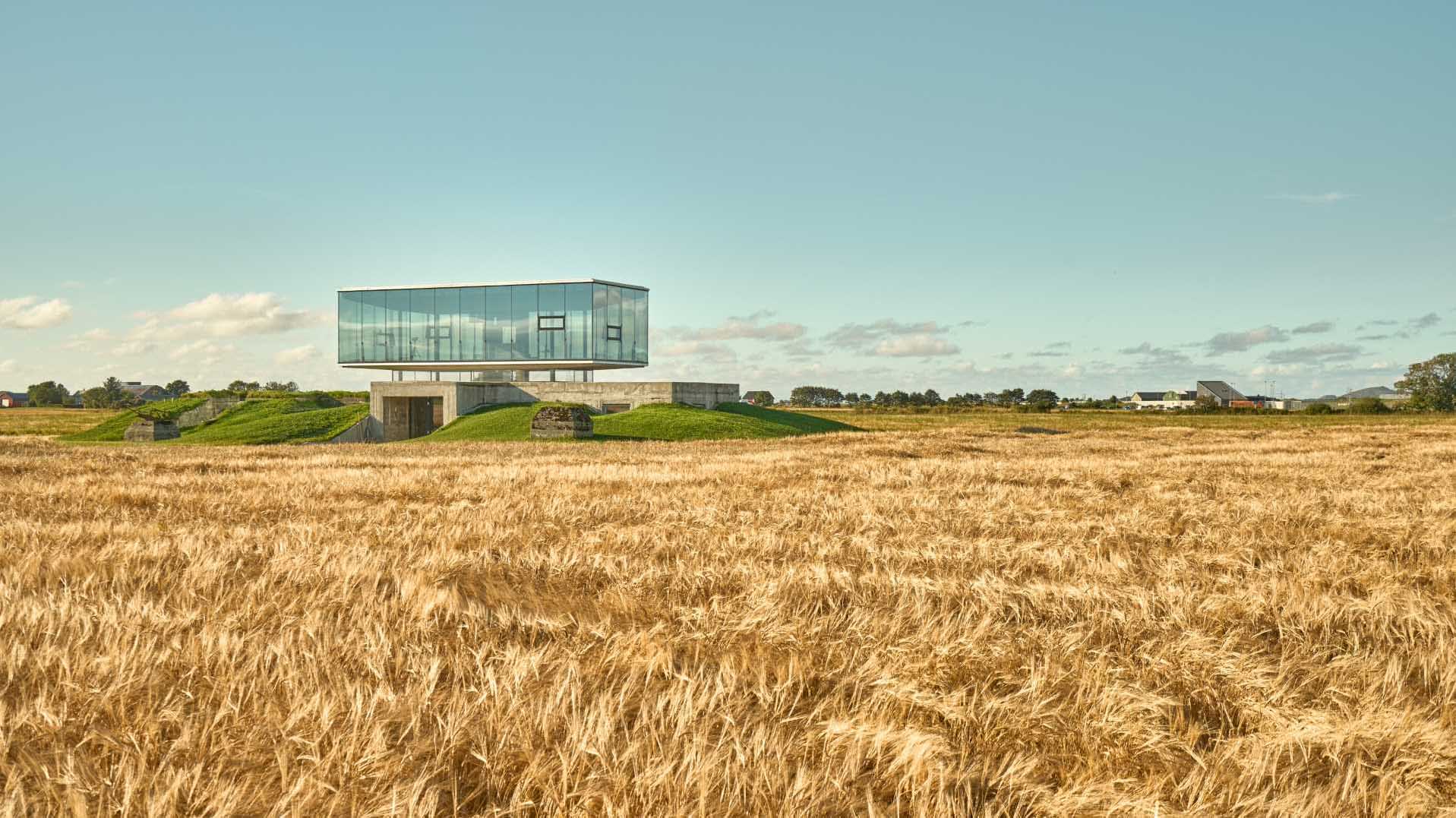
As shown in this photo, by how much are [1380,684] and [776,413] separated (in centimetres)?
4139

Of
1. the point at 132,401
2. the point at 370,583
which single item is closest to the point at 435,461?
the point at 370,583

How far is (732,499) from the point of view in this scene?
9.21m

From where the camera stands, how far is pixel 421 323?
4588 cm

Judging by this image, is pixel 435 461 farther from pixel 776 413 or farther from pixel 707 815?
pixel 776 413

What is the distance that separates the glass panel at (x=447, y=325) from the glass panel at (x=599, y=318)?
735cm

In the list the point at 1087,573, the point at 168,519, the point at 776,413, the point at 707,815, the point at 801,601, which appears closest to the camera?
the point at 707,815

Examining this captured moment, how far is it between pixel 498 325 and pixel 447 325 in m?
2.87

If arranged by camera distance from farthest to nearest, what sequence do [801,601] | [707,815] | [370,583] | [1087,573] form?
1. [1087,573]
2. [370,583]
3. [801,601]
4. [707,815]

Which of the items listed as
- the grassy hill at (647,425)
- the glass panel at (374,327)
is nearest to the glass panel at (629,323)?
the grassy hill at (647,425)

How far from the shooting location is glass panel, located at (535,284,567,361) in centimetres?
4366

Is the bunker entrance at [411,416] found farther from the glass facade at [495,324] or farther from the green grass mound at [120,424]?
the green grass mound at [120,424]

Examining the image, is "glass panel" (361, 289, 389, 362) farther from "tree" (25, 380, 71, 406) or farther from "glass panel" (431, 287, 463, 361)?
"tree" (25, 380, 71, 406)

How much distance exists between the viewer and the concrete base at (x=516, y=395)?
41438 mm

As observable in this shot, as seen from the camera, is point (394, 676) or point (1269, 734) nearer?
point (1269, 734)
